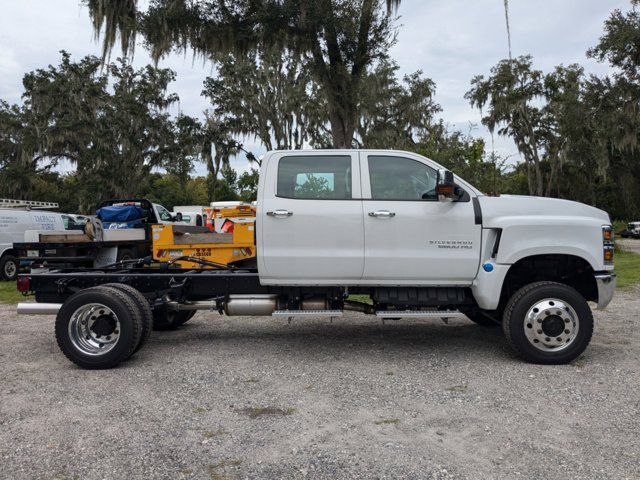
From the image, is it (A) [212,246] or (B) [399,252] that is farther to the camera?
(A) [212,246]

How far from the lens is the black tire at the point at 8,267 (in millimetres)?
12875

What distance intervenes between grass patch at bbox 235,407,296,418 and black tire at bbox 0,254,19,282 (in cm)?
1138

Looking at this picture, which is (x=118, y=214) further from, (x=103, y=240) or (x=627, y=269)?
(x=627, y=269)

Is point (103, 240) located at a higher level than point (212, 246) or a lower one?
higher

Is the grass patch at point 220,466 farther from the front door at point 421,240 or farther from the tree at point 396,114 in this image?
the tree at point 396,114

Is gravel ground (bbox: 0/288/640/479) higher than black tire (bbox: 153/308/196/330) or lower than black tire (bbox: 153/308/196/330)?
lower

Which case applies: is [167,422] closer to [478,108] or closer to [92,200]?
[92,200]

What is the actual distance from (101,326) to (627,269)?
13458 millimetres

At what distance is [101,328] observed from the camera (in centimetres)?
537

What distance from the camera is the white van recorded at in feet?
42.4

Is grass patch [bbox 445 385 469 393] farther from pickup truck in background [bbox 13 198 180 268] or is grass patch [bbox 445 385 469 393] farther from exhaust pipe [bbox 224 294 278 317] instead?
pickup truck in background [bbox 13 198 180 268]

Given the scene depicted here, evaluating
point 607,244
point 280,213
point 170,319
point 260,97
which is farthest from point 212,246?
point 260,97

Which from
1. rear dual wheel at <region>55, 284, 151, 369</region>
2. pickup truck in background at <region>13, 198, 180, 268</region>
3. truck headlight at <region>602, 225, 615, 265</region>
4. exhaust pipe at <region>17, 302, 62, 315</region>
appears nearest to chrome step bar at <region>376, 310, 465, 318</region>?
truck headlight at <region>602, 225, 615, 265</region>

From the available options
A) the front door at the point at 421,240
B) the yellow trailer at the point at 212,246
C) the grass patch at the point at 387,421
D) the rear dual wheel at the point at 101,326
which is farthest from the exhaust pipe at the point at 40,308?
the yellow trailer at the point at 212,246
